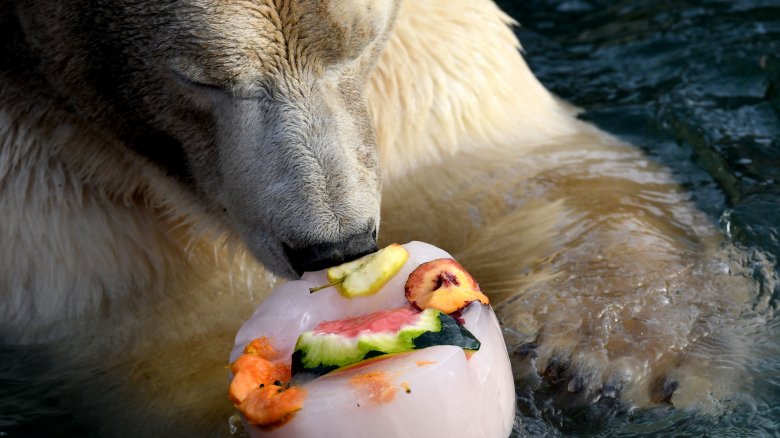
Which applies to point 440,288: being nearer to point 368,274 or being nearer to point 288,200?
point 368,274

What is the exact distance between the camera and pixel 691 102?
386cm

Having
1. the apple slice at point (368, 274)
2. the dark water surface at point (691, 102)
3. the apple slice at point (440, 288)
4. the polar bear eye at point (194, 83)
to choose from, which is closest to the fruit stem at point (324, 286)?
the apple slice at point (368, 274)

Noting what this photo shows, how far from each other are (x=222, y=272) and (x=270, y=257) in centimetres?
72

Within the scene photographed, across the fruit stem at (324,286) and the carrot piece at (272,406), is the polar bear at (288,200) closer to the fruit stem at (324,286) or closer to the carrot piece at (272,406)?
the fruit stem at (324,286)

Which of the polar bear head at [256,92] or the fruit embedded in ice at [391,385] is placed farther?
the polar bear head at [256,92]

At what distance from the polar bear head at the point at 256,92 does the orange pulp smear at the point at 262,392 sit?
230 millimetres

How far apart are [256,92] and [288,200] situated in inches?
8.9

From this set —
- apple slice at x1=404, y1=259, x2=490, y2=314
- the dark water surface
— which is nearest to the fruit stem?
apple slice at x1=404, y1=259, x2=490, y2=314

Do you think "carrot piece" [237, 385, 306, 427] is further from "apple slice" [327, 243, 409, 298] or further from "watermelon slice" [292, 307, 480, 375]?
"apple slice" [327, 243, 409, 298]

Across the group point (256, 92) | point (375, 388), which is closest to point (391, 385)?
→ point (375, 388)

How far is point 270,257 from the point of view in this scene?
2172 millimetres

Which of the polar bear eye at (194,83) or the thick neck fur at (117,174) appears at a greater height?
the polar bear eye at (194,83)

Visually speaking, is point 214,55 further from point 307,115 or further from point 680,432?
point 680,432

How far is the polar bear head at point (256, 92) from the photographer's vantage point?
2041mm
